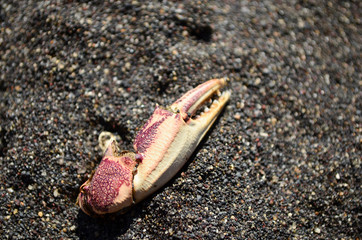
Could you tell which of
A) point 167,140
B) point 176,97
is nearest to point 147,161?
point 167,140

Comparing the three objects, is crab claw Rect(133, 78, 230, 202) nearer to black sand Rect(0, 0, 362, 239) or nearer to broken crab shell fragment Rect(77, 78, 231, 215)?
broken crab shell fragment Rect(77, 78, 231, 215)

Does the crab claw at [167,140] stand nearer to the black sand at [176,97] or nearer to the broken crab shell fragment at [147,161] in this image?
the broken crab shell fragment at [147,161]

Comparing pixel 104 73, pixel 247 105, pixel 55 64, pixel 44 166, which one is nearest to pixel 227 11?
pixel 247 105

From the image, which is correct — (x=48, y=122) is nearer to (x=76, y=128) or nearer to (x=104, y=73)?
(x=76, y=128)

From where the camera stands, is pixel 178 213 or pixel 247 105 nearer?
pixel 178 213

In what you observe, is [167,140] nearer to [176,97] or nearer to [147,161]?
[147,161]

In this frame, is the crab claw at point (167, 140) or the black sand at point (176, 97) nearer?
the crab claw at point (167, 140)

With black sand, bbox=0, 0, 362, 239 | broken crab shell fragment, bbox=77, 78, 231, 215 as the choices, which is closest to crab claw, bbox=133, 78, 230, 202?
broken crab shell fragment, bbox=77, 78, 231, 215

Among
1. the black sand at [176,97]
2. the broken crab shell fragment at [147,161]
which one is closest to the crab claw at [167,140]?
the broken crab shell fragment at [147,161]
